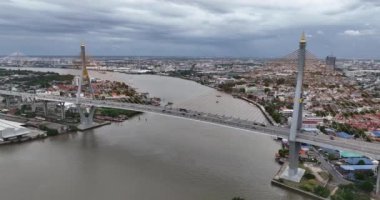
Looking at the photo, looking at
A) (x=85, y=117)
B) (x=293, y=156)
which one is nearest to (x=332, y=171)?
(x=293, y=156)

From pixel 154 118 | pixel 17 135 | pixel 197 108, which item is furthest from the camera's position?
pixel 197 108

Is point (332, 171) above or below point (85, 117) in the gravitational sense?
below

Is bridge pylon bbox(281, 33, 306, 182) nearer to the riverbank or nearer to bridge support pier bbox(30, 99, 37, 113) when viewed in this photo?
the riverbank

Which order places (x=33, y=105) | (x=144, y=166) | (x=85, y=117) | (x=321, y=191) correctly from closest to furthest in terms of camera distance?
1. (x=321, y=191)
2. (x=144, y=166)
3. (x=85, y=117)
4. (x=33, y=105)

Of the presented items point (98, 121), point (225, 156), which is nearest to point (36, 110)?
point (98, 121)

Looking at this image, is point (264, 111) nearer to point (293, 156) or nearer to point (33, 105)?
point (293, 156)

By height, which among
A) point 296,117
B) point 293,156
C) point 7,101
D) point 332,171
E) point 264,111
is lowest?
point 332,171

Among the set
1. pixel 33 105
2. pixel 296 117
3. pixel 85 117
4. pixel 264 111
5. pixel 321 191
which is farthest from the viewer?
pixel 264 111

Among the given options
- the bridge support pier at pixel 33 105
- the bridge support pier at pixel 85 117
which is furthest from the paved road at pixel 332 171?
the bridge support pier at pixel 33 105

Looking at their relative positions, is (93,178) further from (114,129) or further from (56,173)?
(114,129)
